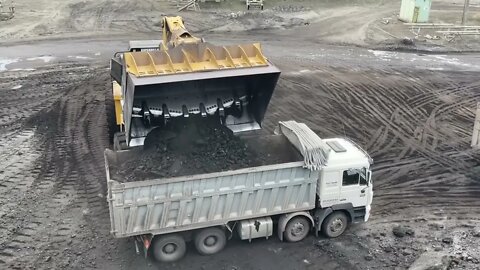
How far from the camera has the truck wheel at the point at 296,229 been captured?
11898 millimetres

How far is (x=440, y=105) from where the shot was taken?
67.1 ft

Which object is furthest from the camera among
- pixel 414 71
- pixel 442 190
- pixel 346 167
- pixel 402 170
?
pixel 414 71

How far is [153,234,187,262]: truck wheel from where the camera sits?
11078 millimetres

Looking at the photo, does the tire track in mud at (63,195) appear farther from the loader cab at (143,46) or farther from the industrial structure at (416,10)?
the industrial structure at (416,10)

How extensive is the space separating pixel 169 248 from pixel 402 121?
11.0 metres

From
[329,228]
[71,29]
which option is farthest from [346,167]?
[71,29]

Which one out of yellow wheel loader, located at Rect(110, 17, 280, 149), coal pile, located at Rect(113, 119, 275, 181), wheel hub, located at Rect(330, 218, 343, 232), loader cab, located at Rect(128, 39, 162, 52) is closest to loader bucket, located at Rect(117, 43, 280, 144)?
yellow wheel loader, located at Rect(110, 17, 280, 149)

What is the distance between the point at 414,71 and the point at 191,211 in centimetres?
1624

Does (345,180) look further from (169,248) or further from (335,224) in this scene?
(169,248)

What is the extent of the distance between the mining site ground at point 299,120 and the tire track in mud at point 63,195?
0.04 m

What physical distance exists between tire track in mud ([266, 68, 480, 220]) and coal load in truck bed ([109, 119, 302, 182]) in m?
3.19

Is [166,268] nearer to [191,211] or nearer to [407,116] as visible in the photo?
[191,211]

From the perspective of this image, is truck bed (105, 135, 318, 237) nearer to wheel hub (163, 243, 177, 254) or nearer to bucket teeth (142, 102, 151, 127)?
wheel hub (163, 243, 177, 254)

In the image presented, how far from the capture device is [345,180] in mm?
11875
